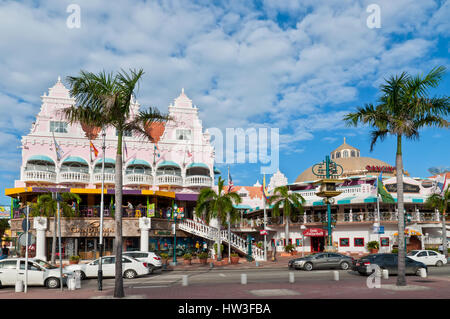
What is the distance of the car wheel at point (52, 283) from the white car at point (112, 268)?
4172mm

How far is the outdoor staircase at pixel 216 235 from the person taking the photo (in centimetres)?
4245

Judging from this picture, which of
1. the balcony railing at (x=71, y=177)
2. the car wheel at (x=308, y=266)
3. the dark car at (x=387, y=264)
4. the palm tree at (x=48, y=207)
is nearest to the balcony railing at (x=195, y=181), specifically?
the balcony railing at (x=71, y=177)

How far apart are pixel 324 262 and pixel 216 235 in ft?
49.7

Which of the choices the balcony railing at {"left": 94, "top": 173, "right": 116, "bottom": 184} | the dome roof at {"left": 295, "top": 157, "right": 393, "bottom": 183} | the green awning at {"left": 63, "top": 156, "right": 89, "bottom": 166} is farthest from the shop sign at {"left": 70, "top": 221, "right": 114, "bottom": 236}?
the dome roof at {"left": 295, "top": 157, "right": 393, "bottom": 183}

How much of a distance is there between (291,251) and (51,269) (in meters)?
29.6

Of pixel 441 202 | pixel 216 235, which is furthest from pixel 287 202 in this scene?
pixel 441 202

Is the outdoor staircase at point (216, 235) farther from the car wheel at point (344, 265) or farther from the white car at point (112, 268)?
the white car at point (112, 268)

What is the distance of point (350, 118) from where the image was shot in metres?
20.6

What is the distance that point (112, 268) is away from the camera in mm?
25844

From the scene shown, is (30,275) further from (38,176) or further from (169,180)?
(169,180)

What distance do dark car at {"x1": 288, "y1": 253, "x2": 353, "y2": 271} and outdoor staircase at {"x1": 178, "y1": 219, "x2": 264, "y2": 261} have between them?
11.9 m

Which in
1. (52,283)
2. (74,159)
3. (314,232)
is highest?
(74,159)
